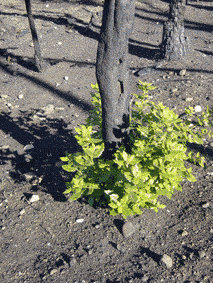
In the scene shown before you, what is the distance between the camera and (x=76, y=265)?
2574mm

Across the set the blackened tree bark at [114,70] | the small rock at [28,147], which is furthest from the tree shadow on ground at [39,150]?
the blackened tree bark at [114,70]

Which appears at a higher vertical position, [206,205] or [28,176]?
[206,205]

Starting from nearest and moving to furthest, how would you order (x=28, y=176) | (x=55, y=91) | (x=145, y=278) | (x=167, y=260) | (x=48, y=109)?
(x=145, y=278)
(x=167, y=260)
(x=28, y=176)
(x=48, y=109)
(x=55, y=91)

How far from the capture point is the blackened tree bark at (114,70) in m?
2.24

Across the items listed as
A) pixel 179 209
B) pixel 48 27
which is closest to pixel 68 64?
pixel 48 27

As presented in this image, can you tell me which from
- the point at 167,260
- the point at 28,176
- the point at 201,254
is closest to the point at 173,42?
the point at 28,176

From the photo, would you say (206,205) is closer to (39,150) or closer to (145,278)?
(145,278)

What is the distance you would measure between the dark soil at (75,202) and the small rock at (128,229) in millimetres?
10

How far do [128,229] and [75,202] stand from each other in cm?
71

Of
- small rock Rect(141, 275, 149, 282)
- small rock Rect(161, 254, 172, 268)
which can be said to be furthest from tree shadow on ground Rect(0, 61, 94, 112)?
small rock Rect(141, 275, 149, 282)

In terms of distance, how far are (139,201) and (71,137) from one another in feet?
6.84

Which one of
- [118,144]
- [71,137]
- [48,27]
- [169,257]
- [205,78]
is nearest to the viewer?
[169,257]

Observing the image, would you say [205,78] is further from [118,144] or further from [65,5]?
[65,5]

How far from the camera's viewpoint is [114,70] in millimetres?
2465
